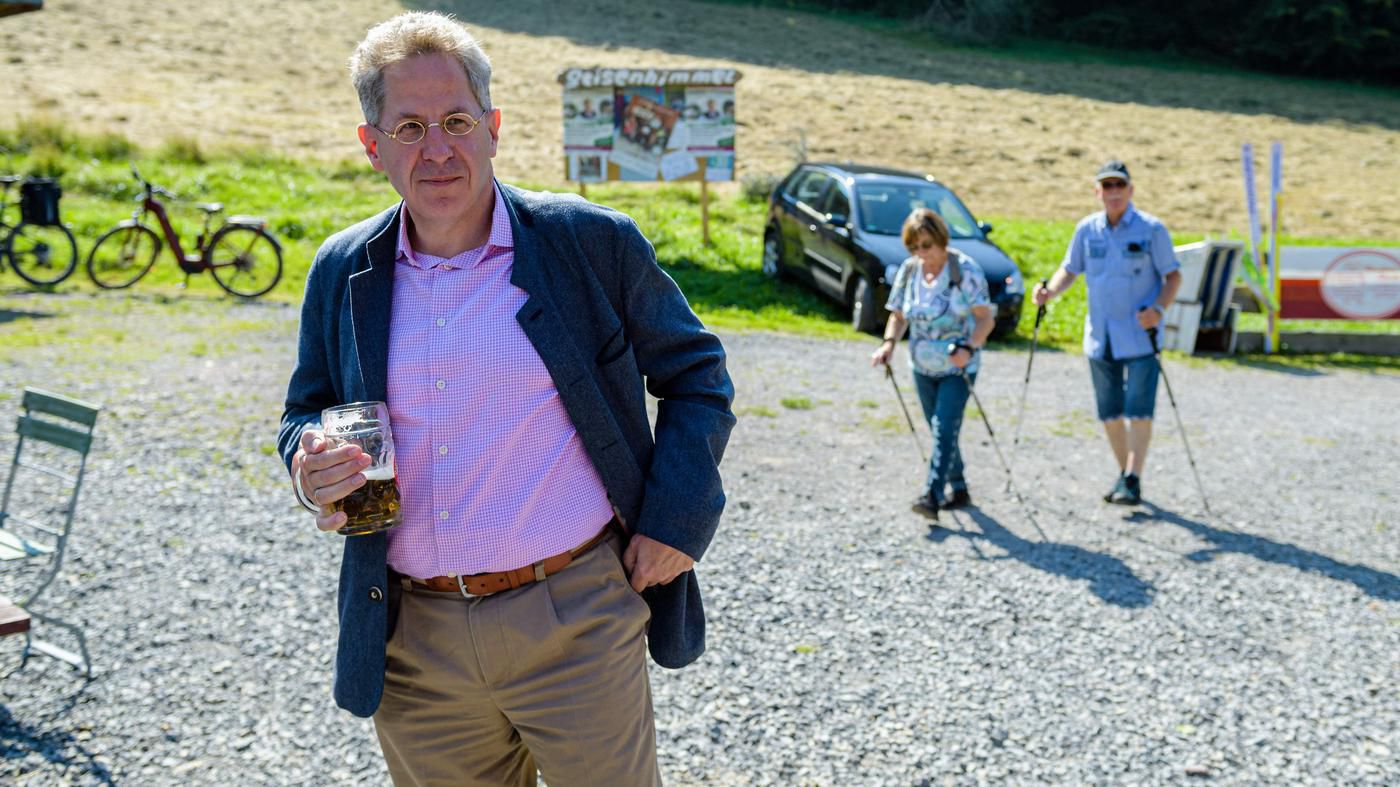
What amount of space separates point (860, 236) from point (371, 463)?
11163 millimetres

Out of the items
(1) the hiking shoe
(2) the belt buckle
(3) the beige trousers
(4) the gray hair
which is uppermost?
(4) the gray hair

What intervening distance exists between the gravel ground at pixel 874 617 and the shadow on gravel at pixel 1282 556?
20 mm

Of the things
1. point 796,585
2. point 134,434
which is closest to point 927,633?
point 796,585

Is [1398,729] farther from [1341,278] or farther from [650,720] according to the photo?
[1341,278]

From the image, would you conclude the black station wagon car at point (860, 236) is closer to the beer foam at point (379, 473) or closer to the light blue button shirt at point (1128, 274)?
the light blue button shirt at point (1128, 274)

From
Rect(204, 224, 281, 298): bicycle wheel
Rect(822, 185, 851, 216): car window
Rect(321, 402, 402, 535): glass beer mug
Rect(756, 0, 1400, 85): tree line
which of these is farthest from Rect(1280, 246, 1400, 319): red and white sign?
Rect(756, 0, 1400, 85): tree line

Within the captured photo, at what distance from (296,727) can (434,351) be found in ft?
7.65

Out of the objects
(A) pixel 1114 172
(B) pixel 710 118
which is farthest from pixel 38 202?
Answer: (A) pixel 1114 172

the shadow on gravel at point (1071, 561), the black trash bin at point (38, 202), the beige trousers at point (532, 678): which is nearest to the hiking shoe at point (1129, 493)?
the shadow on gravel at point (1071, 561)

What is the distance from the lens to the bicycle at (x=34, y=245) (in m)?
12.2

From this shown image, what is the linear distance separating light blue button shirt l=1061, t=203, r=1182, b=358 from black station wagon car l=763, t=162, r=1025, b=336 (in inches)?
191

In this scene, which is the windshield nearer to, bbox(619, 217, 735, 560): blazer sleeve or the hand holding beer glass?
bbox(619, 217, 735, 560): blazer sleeve

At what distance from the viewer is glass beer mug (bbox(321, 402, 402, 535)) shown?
1979 mm

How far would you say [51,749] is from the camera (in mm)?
3648
